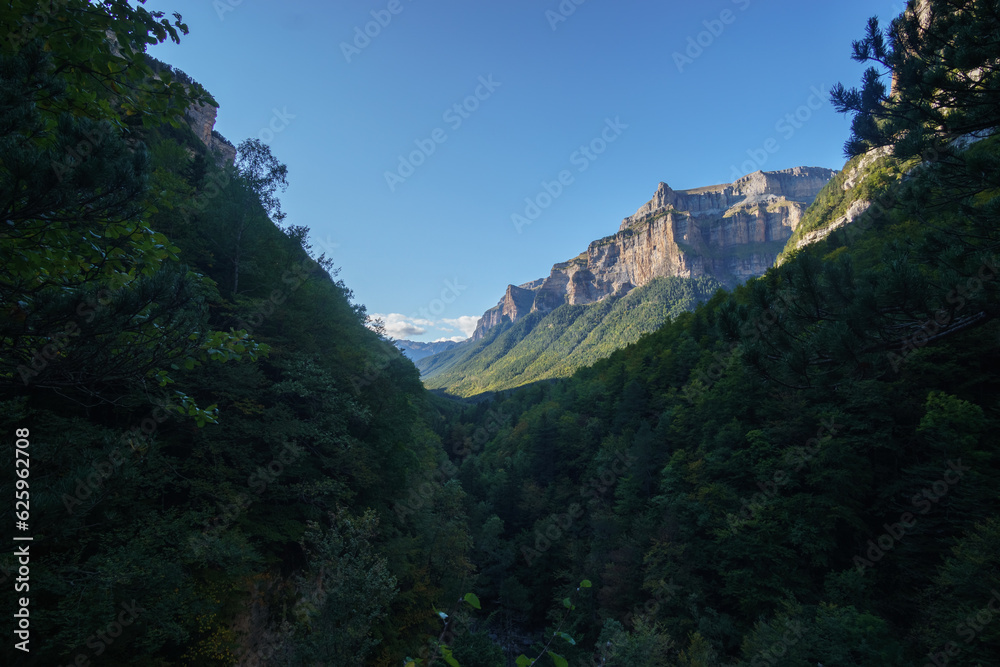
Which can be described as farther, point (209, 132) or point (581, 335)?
point (581, 335)

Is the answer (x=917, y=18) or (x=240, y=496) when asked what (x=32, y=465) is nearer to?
(x=240, y=496)

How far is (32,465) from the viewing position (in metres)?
5.05

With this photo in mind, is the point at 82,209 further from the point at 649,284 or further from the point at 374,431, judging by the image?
the point at 649,284

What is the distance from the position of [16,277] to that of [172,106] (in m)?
1.75

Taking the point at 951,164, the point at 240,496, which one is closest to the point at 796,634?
the point at 951,164

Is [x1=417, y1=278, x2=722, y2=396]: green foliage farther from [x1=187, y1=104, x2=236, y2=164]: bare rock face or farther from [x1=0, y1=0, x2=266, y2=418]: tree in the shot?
[x1=0, y1=0, x2=266, y2=418]: tree

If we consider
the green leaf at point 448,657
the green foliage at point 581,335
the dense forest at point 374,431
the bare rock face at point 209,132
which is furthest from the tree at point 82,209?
the green foliage at point 581,335

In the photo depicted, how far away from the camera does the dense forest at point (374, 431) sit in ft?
8.93

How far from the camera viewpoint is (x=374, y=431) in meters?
18.1

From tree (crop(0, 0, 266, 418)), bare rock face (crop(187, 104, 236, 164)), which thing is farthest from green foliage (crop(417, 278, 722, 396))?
tree (crop(0, 0, 266, 418))

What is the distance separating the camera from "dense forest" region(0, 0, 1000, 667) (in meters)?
2.72

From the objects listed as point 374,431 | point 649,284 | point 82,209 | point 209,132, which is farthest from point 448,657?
point 649,284

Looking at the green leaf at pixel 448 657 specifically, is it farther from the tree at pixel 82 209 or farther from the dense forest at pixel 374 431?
the tree at pixel 82 209

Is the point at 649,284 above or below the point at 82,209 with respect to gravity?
above
